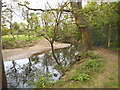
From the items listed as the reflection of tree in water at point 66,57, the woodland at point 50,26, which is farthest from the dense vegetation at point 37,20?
the reflection of tree in water at point 66,57

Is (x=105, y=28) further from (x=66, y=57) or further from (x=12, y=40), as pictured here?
(x=12, y=40)

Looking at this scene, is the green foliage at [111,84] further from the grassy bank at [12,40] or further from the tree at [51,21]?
the grassy bank at [12,40]

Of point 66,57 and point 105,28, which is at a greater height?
point 105,28

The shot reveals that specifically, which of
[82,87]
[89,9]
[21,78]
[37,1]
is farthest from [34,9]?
[82,87]

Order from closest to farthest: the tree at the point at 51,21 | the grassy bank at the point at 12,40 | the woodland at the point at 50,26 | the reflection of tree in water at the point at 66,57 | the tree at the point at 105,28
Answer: the woodland at the point at 50,26 < the grassy bank at the point at 12,40 < the tree at the point at 51,21 < the tree at the point at 105,28 < the reflection of tree in water at the point at 66,57

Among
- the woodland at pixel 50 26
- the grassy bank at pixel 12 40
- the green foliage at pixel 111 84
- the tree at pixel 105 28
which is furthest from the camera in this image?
the tree at pixel 105 28

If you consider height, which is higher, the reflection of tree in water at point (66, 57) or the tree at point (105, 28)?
the tree at point (105, 28)

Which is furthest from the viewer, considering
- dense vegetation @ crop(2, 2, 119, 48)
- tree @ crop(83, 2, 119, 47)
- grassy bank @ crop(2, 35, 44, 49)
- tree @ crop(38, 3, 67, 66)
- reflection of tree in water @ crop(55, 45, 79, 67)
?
reflection of tree in water @ crop(55, 45, 79, 67)

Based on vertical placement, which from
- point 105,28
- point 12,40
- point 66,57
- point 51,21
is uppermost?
point 51,21

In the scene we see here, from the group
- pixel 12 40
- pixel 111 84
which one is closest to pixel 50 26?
pixel 12 40

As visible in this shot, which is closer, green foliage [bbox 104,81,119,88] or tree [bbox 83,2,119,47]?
green foliage [bbox 104,81,119,88]

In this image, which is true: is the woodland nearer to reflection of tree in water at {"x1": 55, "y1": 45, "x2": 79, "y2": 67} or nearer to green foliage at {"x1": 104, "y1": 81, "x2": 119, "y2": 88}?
green foliage at {"x1": 104, "y1": 81, "x2": 119, "y2": 88}

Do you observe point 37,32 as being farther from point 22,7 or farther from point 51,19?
point 22,7

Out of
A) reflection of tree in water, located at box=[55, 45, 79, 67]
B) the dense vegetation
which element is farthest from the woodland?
reflection of tree in water, located at box=[55, 45, 79, 67]
